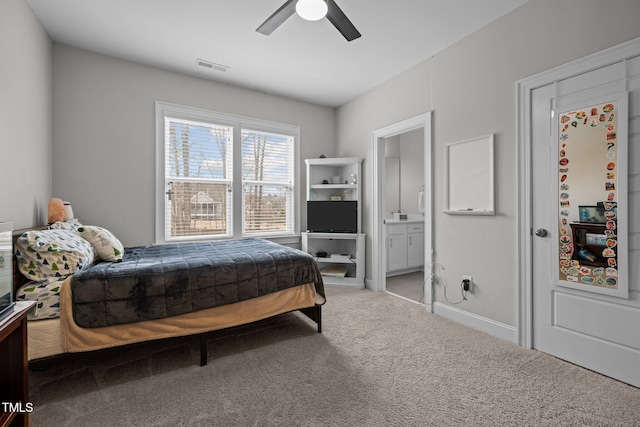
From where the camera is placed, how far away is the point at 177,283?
1.99m

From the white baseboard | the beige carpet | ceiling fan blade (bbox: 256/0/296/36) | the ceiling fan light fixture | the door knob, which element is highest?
ceiling fan blade (bbox: 256/0/296/36)

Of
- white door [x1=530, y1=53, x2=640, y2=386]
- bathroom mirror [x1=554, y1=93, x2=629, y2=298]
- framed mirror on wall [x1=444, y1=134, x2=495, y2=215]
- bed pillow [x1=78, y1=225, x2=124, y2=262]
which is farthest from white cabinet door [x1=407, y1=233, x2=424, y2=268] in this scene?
bed pillow [x1=78, y1=225, x2=124, y2=262]

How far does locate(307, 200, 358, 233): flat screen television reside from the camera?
4.14 metres

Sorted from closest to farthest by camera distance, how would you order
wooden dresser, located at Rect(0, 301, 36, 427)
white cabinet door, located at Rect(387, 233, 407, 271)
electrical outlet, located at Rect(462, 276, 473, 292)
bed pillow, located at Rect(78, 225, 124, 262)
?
wooden dresser, located at Rect(0, 301, 36, 427) → bed pillow, located at Rect(78, 225, 124, 262) → electrical outlet, located at Rect(462, 276, 473, 292) → white cabinet door, located at Rect(387, 233, 407, 271)

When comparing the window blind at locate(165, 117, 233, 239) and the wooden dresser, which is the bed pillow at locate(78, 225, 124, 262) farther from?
the window blind at locate(165, 117, 233, 239)

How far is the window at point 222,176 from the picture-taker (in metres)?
3.50

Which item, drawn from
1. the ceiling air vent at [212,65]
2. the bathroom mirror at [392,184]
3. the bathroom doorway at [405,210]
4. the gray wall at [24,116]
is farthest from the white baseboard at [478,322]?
the gray wall at [24,116]

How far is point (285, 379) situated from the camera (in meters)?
1.87

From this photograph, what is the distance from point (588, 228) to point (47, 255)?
140 inches

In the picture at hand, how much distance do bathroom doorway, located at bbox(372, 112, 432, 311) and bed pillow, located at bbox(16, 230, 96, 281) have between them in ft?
9.97

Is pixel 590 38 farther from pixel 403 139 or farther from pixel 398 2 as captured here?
pixel 403 139

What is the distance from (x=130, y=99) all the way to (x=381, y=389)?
3765mm

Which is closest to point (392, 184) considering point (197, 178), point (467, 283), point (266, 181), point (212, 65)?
point (266, 181)

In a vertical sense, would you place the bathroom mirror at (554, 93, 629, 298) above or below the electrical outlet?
above
